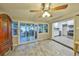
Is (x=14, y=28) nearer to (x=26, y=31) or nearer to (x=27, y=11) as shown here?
(x=26, y=31)

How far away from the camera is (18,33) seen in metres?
Result: 1.82

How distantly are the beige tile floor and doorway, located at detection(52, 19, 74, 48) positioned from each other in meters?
0.11

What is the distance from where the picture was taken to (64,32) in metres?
1.80

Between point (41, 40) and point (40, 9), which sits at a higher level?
point (40, 9)

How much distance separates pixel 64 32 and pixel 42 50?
509 millimetres

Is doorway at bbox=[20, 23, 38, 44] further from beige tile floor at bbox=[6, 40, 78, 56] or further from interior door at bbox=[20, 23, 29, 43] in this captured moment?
beige tile floor at bbox=[6, 40, 78, 56]

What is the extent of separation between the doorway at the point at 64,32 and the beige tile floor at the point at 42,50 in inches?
4.1

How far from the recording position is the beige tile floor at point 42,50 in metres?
1.71

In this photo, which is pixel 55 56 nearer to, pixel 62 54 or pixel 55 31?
pixel 62 54

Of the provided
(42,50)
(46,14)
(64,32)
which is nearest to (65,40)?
(64,32)

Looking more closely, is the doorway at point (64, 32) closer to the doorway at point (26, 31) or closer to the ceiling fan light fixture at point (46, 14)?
the ceiling fan light fixture at point (46, 14)

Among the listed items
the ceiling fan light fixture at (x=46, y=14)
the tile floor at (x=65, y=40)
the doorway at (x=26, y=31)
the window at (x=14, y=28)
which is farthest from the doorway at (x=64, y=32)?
the window at (x=14, y=28)

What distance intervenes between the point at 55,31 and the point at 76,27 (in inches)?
15.4

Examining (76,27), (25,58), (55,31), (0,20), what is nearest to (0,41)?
(0,20)
